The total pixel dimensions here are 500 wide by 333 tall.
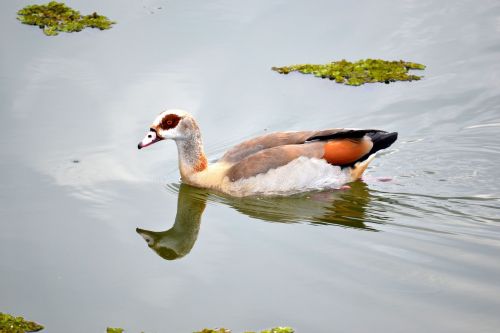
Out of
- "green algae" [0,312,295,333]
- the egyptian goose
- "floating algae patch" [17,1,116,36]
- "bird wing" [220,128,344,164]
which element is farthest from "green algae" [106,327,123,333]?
"floating algae patch" [17,1,116,36]

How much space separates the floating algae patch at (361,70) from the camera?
14.4 m

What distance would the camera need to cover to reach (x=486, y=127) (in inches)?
514

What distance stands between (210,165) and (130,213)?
5.79 ft

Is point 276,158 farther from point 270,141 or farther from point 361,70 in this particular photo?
point 361,70

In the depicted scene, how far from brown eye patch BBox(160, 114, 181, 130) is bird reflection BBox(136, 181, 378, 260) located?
794mm

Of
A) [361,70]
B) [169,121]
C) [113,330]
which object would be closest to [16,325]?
[113,330]

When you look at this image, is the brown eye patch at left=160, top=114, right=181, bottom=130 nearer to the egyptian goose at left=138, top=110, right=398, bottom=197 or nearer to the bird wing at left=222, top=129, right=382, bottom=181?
the egyptian goose at left=138, top=110, right=398, bottom=197

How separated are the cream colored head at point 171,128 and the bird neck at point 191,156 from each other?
70mm

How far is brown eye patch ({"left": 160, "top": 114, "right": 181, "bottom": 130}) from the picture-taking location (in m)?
11.9

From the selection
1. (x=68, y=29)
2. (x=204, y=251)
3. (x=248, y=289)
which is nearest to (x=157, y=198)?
(x=204, y=251)

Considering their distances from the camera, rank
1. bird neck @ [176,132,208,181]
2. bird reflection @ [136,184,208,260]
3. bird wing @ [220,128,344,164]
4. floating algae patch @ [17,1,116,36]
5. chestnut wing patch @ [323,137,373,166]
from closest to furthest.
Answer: bird reflection @ [136,184,208,260] → bird wing @ [220,128,344,164] → chestnut wing patch @ [323,137,373,166] → bird neck @ [176,132,208,181] → floating algae patch @ [17,1,116,36]

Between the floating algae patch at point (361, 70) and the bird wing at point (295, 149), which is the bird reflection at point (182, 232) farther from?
the floating algae patch at point (361, 70)

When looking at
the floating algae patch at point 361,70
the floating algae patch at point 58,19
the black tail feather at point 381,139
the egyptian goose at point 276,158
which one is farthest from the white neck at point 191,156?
the floating algae patch at point 58,19

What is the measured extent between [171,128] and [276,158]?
4.83ft
